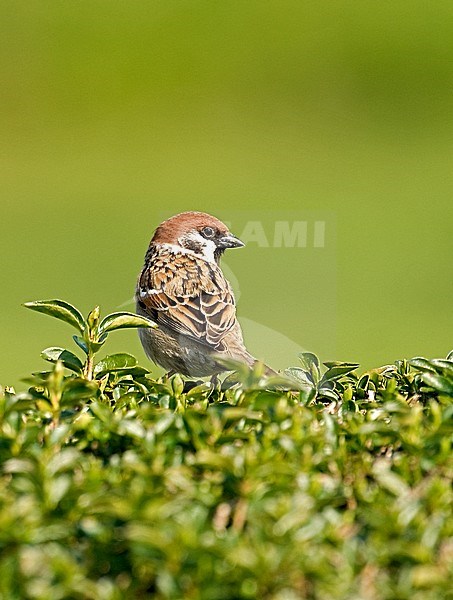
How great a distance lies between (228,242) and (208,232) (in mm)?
112

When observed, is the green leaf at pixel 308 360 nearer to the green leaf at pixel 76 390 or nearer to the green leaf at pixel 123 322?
the green leaf at pixel 123 322

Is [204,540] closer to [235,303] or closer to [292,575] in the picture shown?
[292,575]

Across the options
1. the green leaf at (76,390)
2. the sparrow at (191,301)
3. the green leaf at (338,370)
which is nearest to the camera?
the green leaf at (76,390)

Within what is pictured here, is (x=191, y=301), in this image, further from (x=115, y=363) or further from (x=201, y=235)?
(x=115, y=363)

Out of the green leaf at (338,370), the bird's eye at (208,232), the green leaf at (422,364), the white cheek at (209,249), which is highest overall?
the bird's eye at (208,232)

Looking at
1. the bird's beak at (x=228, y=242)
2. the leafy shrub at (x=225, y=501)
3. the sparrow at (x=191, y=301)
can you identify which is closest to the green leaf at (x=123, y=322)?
the leafy shrub at (x=225, y=501)

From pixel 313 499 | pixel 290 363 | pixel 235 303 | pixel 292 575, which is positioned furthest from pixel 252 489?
pixel 235 303

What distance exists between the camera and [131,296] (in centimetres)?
461

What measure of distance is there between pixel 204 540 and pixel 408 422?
0.55 meters

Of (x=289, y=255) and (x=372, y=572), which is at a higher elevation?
(x=289, y=255)

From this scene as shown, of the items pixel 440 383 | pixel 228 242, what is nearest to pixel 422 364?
pixel 440 383

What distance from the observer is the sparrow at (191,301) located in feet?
13.1

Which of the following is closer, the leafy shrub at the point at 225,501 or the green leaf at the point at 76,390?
the leafy shrub at the point at 225,501

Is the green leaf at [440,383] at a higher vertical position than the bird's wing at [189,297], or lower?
lower
